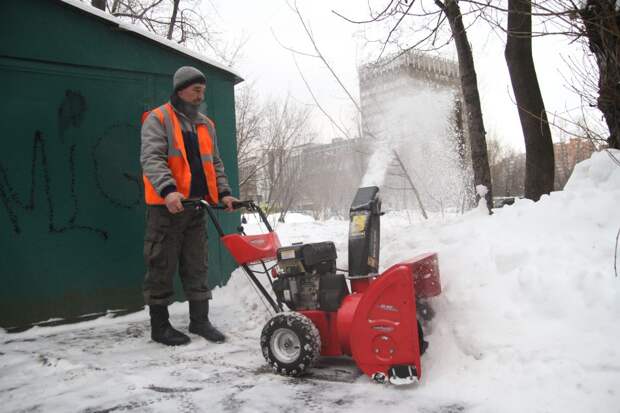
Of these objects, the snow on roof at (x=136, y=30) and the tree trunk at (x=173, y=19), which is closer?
the snow on roof at (x=136, y=30)

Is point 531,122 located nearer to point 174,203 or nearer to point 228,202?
point 228,202

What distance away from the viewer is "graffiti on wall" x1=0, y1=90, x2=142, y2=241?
4.20 m

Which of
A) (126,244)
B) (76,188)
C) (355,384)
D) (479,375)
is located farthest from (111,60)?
(479,375)

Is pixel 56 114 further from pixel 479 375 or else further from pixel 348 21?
pixel 479 375

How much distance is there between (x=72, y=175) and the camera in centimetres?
445

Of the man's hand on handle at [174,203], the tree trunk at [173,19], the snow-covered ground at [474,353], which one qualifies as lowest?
the snow-covered ground at [474,353]

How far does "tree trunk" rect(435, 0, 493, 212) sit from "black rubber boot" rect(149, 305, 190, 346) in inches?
168

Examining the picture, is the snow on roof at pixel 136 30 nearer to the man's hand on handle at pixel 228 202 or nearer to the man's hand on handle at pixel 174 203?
the man's hand on handle at pixel 228 202

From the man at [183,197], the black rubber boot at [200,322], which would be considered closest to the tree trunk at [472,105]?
the man at [183,197]

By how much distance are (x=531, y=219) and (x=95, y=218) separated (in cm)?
382

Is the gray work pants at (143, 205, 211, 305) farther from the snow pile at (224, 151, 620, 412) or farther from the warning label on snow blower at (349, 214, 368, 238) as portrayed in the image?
the snow pile at (224, 151, 620, 412)

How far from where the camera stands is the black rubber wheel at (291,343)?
2.85 metres

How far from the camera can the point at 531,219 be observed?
354 centimetres

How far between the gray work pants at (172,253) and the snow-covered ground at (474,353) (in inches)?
17.5
